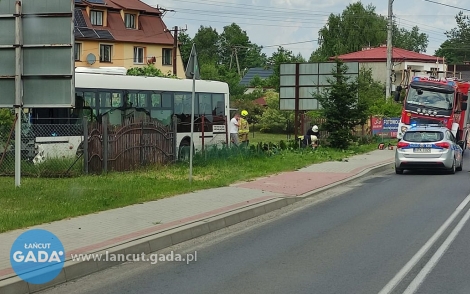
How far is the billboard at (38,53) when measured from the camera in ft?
48.3

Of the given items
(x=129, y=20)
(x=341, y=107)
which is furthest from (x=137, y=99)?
(x=129, y=20)

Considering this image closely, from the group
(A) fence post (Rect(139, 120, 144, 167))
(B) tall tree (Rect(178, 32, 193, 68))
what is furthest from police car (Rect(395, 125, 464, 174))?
(B) tall tree (Rect(178, 32, 193, 68))

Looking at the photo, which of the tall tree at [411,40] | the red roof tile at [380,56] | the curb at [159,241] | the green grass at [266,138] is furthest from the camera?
the tall tree at [411,40]

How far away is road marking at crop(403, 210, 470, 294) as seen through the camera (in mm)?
7992

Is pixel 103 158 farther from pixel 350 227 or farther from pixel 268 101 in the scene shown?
pixel 268 101

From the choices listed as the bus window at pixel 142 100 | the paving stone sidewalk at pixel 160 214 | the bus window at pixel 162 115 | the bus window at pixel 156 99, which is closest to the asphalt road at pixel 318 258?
the paving stone sidewalk at pixel 160 214

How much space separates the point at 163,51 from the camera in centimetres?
6197

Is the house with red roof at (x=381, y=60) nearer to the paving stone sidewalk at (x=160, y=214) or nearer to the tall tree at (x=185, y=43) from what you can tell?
the tall tree at (x=185, y=43)

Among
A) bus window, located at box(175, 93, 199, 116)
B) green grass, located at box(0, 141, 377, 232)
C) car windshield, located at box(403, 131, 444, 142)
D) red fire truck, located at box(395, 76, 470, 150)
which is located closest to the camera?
green grass, located at box(0, 141, 377, 232)

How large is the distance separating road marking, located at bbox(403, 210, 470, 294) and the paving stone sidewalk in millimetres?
3866

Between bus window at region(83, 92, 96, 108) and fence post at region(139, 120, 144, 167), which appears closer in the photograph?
fence post at region(139, 120, 144, 167)

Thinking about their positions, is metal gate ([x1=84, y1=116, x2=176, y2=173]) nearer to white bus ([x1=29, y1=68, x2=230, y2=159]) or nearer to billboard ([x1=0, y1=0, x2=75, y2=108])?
white bus ([x1=29, y1=68, x2=230, y2=159])

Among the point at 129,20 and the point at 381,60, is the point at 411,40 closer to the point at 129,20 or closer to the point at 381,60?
the point at 381,60

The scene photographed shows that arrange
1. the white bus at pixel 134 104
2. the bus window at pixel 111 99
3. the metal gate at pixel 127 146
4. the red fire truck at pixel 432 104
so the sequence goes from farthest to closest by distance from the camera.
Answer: the red fire truck at pixel 432 104 → the bus window at pixel 111 99 → the white bus at pixel 134 104 → the metal gate at pixel 127 146
